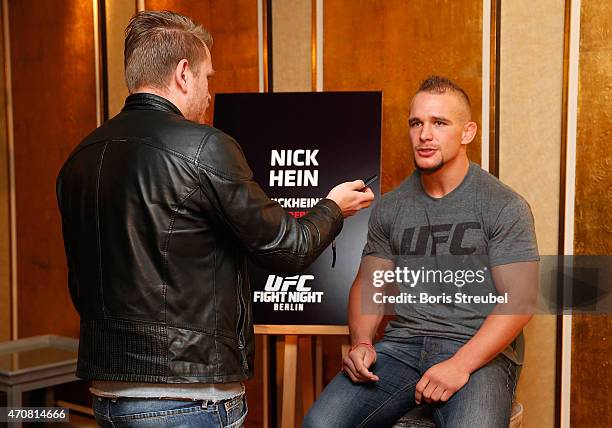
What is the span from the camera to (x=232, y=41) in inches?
128

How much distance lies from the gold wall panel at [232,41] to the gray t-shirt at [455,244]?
1.29m

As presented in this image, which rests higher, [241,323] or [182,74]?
[182,74]

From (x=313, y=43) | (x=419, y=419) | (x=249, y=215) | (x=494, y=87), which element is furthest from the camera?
(x=313, y=43)

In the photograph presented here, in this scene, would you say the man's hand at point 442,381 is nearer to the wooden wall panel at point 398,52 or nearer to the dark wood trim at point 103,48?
the wooden wall panel at point 398,52

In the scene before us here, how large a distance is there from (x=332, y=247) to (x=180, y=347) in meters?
1.15

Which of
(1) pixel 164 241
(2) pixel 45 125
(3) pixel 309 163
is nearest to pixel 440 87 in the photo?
(3) pixel 309 163

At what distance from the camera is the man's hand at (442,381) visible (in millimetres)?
1900

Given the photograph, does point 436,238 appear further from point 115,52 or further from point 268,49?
point 115,52

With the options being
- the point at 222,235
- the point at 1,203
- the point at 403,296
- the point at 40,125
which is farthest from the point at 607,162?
the point at 1,203

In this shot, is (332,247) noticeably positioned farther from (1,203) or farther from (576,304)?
(1,203)

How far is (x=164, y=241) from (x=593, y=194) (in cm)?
193

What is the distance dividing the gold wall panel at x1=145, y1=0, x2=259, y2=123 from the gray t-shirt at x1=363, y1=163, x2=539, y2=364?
1293 mm

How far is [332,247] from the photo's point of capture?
250 cm
